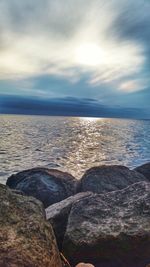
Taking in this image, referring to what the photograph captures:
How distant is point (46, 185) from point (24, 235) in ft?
29.1

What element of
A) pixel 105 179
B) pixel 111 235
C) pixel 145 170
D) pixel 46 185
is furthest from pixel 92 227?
pixel 145 170

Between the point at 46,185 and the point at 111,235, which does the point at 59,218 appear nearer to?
the point at 111,235

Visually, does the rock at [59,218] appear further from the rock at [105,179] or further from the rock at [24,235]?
the rock at [105,179]

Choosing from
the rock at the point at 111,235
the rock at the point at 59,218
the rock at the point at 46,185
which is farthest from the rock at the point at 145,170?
the rock at the point at 111,235

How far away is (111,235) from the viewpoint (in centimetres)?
804

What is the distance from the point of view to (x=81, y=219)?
28.6ft

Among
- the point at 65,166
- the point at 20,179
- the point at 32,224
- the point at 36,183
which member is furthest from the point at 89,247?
the point at 65,166

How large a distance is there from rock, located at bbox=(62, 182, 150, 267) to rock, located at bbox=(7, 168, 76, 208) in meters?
5.74

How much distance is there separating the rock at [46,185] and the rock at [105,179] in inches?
28.9

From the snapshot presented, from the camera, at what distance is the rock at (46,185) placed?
580 inches

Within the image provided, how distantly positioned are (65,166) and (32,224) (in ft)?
93.1

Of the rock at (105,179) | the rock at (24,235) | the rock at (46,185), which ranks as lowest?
the rock at (46,185)

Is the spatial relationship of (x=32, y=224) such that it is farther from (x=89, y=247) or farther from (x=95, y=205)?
(x=95, y=205)

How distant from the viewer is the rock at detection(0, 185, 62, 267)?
588 cm
